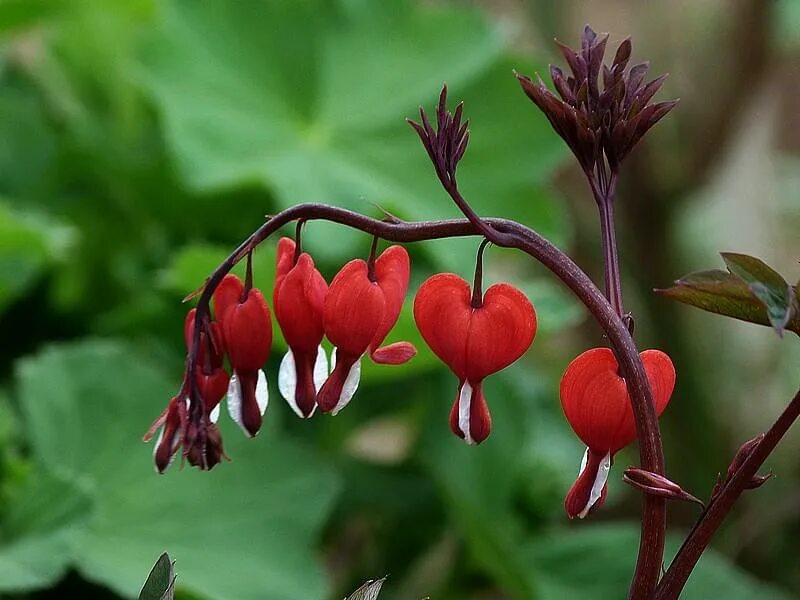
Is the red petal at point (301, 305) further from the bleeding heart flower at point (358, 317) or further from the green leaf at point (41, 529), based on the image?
the green leaf at point (41, 529)

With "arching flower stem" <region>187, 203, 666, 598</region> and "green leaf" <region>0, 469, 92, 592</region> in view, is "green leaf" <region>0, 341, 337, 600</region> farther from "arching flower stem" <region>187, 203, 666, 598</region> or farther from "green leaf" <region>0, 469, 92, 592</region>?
"arching flower stem" <region>187, 203, 666, 598</region>

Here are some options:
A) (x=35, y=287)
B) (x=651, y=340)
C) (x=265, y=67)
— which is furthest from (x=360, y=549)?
(x=651, y=340)

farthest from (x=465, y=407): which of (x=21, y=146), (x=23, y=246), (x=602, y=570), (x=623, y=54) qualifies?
(x=21, y=146)

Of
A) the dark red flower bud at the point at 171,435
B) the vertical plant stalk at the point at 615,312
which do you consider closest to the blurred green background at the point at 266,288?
the dark red flower bud at the point at 171,435

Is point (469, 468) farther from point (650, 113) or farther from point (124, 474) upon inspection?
point (650, 113)

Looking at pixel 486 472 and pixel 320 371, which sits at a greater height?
pixel 320 371

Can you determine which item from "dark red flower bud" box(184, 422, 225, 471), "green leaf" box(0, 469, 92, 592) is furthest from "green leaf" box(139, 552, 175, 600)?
"green leaf" box(0, 469, 92, 592)

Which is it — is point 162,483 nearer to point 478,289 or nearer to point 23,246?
point 23,246
